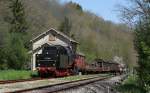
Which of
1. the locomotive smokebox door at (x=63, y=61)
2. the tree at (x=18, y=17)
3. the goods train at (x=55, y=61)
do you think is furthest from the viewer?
the tree at (x=18, y=17)

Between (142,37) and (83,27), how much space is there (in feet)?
429

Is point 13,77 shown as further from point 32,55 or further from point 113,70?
point 113,70

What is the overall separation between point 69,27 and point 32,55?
166 feet

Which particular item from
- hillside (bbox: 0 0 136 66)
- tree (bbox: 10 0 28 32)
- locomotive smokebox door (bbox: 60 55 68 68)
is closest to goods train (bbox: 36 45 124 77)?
locomotive smokebox door (bbox: 60 55 68 68)

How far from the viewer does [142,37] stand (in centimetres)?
3241

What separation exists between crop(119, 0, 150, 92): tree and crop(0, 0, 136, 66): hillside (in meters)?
39.0

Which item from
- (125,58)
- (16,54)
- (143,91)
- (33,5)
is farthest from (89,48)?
(143,91)

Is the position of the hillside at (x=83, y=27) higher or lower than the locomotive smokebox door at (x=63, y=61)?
higher

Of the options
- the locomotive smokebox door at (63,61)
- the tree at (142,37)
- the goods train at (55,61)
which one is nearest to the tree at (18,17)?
the goods train at (55,61)

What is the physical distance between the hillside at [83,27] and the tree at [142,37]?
39.0m

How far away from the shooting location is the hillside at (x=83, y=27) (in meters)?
99.3

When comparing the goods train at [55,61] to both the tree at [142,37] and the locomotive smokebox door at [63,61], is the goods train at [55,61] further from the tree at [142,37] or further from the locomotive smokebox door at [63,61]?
the tree at [142,37]

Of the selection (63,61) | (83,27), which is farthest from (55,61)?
(83,27)

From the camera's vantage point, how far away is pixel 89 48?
474 feet
